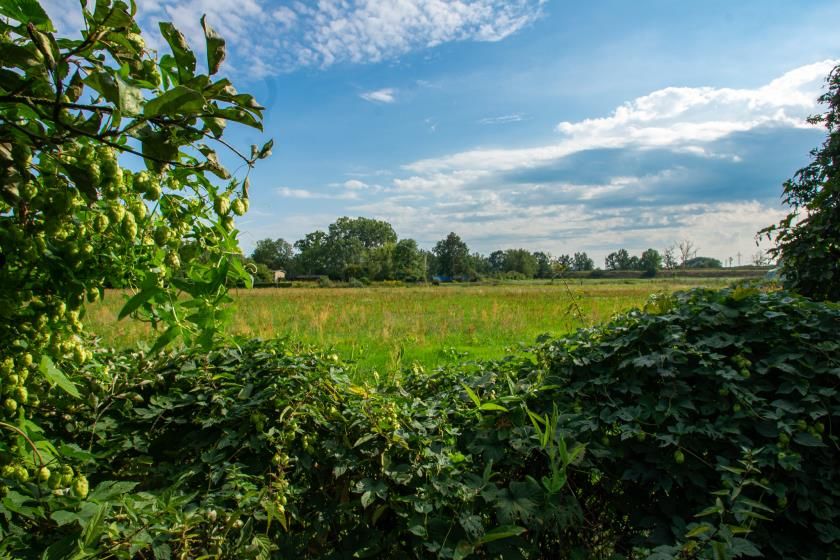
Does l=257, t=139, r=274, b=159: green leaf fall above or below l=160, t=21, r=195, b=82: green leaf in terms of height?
below

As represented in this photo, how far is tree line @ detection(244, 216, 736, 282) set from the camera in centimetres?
9712

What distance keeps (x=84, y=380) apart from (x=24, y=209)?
140 centimetres

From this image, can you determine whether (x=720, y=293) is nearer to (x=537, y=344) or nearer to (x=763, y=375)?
(x=763, y=375)

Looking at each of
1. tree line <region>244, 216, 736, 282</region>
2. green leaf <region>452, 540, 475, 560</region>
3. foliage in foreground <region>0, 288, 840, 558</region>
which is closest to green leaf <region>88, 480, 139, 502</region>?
foliage in foreground <region>0, 288, 840, 558</region>

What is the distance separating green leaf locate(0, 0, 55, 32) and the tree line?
88.1 m

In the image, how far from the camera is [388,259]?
327 feet

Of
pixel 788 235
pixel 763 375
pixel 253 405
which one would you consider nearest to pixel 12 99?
pixel 253 405

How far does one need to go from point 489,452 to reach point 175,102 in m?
1.82

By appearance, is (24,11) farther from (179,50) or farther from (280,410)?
(280,410)

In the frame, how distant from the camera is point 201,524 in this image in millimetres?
1826

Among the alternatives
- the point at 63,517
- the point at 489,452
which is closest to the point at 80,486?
the point at 63,517

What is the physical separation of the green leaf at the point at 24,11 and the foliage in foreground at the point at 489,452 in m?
1.33

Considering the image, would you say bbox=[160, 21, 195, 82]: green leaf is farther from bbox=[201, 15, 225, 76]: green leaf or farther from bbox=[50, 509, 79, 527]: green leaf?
bbox=[50, 509, 79, 527]: green leaf

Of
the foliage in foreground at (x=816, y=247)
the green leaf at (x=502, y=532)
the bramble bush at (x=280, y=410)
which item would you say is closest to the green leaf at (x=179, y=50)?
the bramble bush at (x=280, y=410)
